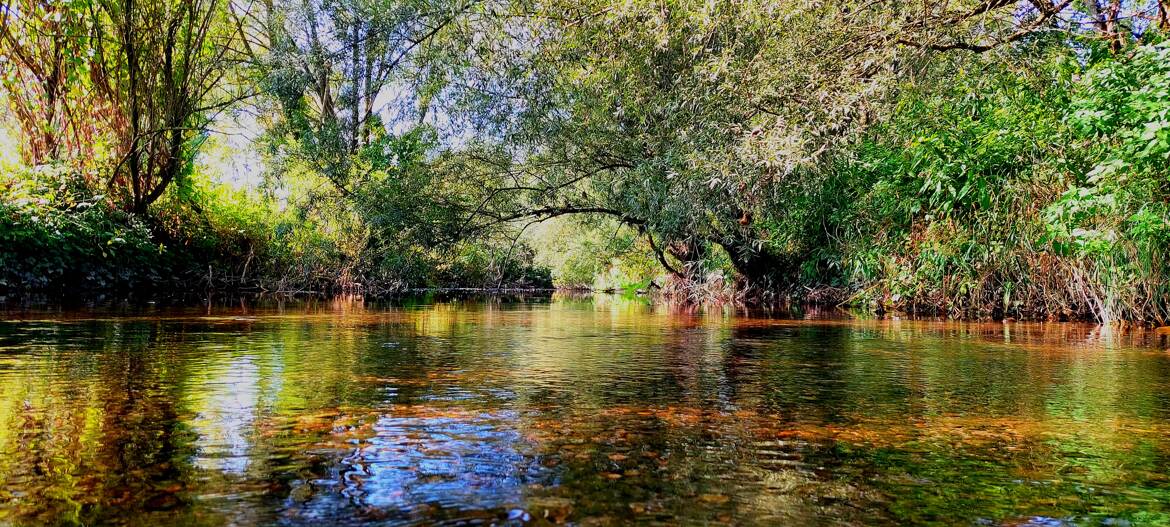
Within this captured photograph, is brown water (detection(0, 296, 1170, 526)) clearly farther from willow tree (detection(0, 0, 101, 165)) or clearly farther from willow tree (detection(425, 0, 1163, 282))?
willow tree (detection(0, 0, 101, 165))

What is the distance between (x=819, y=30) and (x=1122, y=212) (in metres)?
4.24

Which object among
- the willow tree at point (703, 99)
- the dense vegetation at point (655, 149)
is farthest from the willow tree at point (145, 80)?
the willow tree at point (703, 99)

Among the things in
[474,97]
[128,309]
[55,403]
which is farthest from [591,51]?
[55,403]

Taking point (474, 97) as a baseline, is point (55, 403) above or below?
below

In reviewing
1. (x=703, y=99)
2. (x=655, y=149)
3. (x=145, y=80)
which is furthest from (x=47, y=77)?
(x=703, y=99)

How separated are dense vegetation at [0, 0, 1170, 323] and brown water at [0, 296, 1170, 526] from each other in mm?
4231

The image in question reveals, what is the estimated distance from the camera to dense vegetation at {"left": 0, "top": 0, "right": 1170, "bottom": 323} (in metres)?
9.26

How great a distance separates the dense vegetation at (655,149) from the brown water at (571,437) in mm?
4231

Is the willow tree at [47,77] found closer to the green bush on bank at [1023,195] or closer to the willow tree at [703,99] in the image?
the willow tree at [703,99]

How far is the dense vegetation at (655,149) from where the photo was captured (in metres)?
9.26

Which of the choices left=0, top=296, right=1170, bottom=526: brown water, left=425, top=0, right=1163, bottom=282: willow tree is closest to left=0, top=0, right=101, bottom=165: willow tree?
left=425, top=0, right=1163, bottom=282: willow tree

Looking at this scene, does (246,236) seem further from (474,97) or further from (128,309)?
(128,309)

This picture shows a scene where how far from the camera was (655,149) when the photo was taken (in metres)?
14.4

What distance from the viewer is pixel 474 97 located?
15148mm
